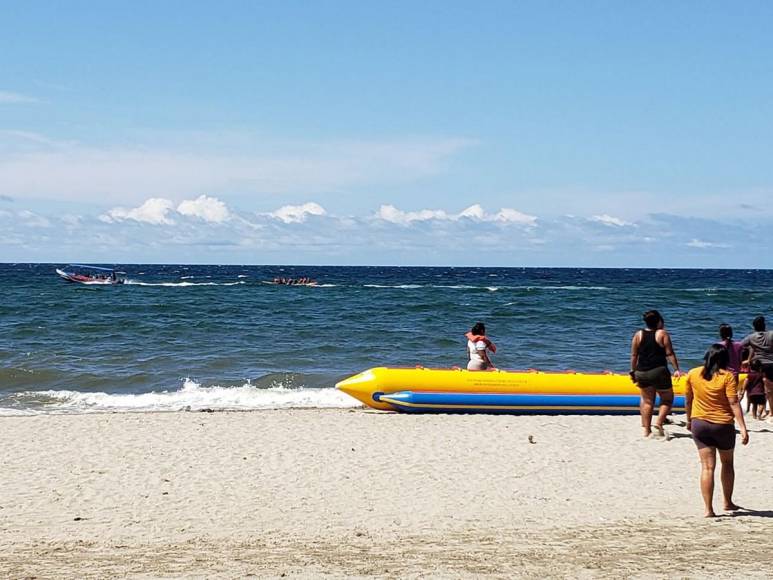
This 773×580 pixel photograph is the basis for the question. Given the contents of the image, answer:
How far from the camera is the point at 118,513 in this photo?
294 inches

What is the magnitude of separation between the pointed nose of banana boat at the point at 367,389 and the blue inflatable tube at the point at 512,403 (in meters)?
0.08

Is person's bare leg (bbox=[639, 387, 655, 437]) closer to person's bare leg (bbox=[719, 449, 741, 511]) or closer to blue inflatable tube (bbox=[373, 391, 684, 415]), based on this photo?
blue inflatable tube (bbox=[373, 391, 684, 415])

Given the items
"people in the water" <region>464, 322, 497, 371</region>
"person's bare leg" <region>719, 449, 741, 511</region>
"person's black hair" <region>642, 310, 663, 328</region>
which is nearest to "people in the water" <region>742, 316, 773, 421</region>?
"person's black hair" <region>642, 310, 663, 328</region>

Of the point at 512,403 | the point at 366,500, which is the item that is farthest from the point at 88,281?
the point at 366,500

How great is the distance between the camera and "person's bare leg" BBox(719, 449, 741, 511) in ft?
23.2

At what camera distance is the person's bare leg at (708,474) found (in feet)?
23.1

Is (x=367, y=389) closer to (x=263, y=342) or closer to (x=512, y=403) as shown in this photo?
(x=512, y=403)

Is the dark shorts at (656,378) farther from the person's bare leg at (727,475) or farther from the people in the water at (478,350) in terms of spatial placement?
the people in the water at (478,350)

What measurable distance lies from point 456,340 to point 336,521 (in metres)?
17.4

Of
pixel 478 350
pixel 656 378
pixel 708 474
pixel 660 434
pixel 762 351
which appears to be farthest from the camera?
pixel 478 350

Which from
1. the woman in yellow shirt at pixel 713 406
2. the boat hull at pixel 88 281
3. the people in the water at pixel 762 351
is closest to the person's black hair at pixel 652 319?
the people in the water at pixel 762 351

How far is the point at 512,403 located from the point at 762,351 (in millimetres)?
3762

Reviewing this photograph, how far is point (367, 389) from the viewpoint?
1286 centimetres

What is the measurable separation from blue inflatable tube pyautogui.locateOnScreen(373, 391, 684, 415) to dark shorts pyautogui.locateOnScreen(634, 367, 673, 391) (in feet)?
7.83
